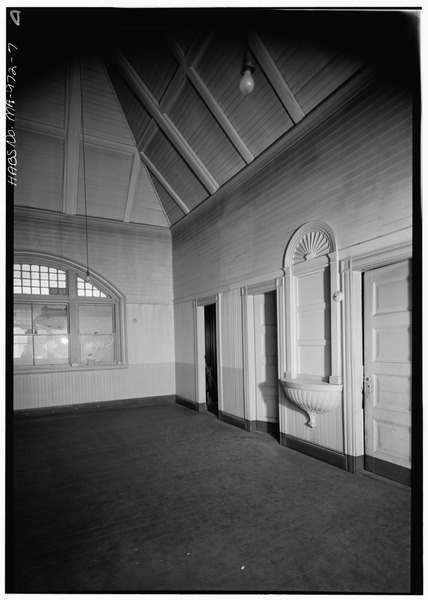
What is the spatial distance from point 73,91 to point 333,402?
662cm

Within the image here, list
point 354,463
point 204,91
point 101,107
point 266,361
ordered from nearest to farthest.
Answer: point 354,463, point 204,91, point 266,361, point 101,107

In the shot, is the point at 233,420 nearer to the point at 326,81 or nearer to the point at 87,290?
the point at 87,290

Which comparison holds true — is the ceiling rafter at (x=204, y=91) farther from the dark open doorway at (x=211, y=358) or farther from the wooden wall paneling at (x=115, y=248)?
the wooden wall paneling at (x=115, y=248)

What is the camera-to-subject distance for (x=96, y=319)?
7.75 m

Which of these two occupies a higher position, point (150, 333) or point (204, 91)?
point (204, 91)

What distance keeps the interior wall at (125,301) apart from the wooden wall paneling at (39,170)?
1.06 ft

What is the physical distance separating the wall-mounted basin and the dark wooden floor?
2.17 feet

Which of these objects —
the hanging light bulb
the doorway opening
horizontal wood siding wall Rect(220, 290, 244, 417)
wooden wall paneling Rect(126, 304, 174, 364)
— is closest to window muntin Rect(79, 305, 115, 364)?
wooden wall paneling Rect(126, 304, 174, 364)

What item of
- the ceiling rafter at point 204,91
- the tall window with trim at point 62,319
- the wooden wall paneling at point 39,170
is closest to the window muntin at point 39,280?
the tall window with trim at point 62,319

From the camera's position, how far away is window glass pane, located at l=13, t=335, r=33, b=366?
698 centimetres

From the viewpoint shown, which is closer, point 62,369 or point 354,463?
point 354,463

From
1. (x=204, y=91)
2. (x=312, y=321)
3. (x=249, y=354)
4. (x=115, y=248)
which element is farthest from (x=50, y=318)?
(x=312, y=321)

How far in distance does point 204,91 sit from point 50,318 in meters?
5.52

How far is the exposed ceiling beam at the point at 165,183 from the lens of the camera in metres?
7.11
